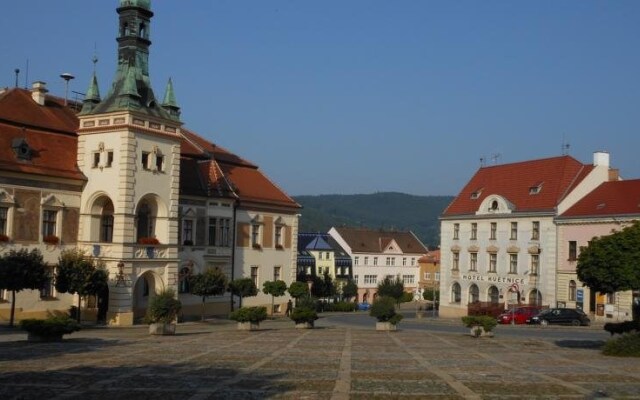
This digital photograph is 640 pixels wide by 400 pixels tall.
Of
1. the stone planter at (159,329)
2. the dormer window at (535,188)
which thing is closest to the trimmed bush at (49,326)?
the stone planter at (159,329)

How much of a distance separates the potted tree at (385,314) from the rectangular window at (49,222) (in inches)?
652

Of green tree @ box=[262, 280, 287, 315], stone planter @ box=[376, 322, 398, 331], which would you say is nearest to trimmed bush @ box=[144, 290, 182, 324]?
stone planter @ box=[376, 322, 398, 331]

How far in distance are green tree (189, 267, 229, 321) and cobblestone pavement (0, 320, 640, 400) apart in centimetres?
1297

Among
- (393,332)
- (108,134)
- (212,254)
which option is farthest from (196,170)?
(393,332)

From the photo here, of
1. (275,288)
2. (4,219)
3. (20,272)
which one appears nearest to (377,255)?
(275,288)

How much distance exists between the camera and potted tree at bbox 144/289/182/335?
99.8ft

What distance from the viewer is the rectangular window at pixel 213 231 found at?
153 ft

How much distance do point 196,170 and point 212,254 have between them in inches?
216

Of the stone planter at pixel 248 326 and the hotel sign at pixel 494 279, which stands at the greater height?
the hotel sign at pixel 494 279

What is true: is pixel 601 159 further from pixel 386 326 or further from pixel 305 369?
pixel 305 369

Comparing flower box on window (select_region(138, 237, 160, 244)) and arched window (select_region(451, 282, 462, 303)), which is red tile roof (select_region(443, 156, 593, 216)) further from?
flower box on window (select_region(138, 237, 160, 244))

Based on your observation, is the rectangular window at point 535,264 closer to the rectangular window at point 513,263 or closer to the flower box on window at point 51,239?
the rectangular window at point 513,263

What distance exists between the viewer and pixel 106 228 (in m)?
39.4

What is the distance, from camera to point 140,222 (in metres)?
40.0
